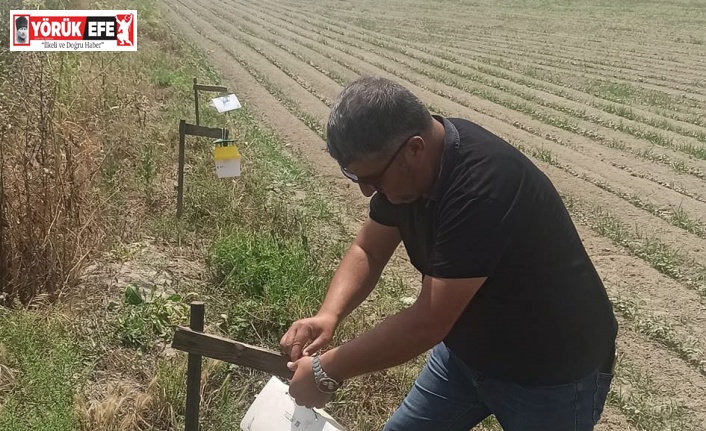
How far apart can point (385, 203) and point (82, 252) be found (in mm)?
2567

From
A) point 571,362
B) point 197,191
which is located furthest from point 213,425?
point 197,191

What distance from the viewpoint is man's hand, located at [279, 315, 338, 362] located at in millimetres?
2080

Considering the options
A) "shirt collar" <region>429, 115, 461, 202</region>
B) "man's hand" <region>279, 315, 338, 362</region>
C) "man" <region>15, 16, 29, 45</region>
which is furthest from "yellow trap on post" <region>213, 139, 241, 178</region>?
"man" <region>15, 16, 29, 45</region>

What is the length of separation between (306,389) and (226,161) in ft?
8.46

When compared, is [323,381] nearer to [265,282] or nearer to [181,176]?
[265,282]

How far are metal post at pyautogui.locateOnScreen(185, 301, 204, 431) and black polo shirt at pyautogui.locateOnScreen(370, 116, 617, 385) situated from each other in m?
0.68

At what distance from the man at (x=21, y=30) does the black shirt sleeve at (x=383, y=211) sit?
19.6 feet

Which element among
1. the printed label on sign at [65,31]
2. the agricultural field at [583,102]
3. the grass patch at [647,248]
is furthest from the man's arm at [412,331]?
the printed label on sign at [65,31]

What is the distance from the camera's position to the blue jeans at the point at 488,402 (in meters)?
1.91

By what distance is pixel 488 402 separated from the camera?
80.1 inches

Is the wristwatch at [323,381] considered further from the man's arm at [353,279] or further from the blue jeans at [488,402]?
the blue jeans at [488,402]

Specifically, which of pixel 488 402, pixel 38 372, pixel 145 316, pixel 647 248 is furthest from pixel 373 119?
pixel 647 248

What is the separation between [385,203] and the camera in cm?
206

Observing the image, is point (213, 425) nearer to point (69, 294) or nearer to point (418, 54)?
point (69, 294)
